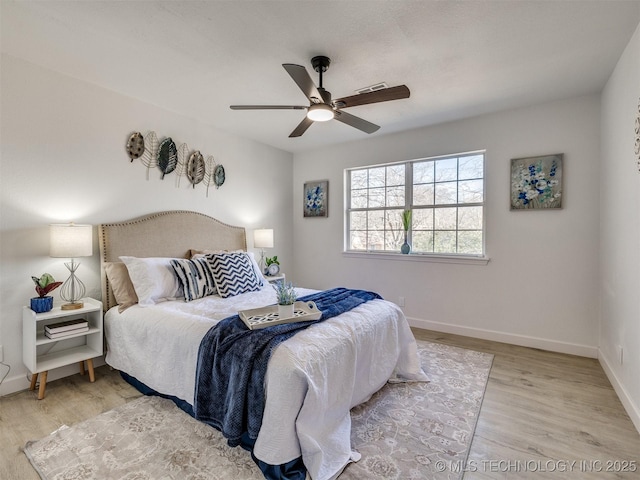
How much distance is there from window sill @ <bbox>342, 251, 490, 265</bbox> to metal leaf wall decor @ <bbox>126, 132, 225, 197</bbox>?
2110mm

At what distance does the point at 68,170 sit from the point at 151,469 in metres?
2.45

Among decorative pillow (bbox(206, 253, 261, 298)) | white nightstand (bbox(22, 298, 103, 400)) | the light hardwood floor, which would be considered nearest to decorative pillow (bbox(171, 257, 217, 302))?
decorative pillow (bbox(206, 253, 261, 298))

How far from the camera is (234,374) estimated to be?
5.60ft

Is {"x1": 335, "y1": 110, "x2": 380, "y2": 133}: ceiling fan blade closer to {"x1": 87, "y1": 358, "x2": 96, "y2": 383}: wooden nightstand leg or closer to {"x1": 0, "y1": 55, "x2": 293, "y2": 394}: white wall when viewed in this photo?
{"x1": 0, "y1": 55, "x2": 293, "y2": 394}: white wall

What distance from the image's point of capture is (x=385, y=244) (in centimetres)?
440

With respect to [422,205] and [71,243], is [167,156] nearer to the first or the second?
[71,243]

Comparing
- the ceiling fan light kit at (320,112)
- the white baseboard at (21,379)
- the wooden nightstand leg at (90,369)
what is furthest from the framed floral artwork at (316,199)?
the white baseboard at (21,379)

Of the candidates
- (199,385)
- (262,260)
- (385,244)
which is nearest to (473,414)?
(199,385)

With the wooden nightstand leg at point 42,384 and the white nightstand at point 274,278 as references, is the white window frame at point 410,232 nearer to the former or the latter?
the white nightstand at point 274,278

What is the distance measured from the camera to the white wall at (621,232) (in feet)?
6.89

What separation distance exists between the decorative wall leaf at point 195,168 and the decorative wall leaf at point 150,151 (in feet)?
1.27

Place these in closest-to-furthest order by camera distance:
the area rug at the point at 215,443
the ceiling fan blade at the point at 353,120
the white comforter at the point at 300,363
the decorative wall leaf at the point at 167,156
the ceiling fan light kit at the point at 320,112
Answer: the white comforter at the point at 300,363 < the area rug at the point at 215,443 < the ceiling fan light kit at the point at 320,112 < the ceiling fan blade at the point at 353,120 < the decorative wall leaf at the point at 167,156

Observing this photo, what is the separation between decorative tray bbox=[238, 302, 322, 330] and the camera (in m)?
1.97

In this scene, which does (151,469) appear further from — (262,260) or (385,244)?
(385,244)
